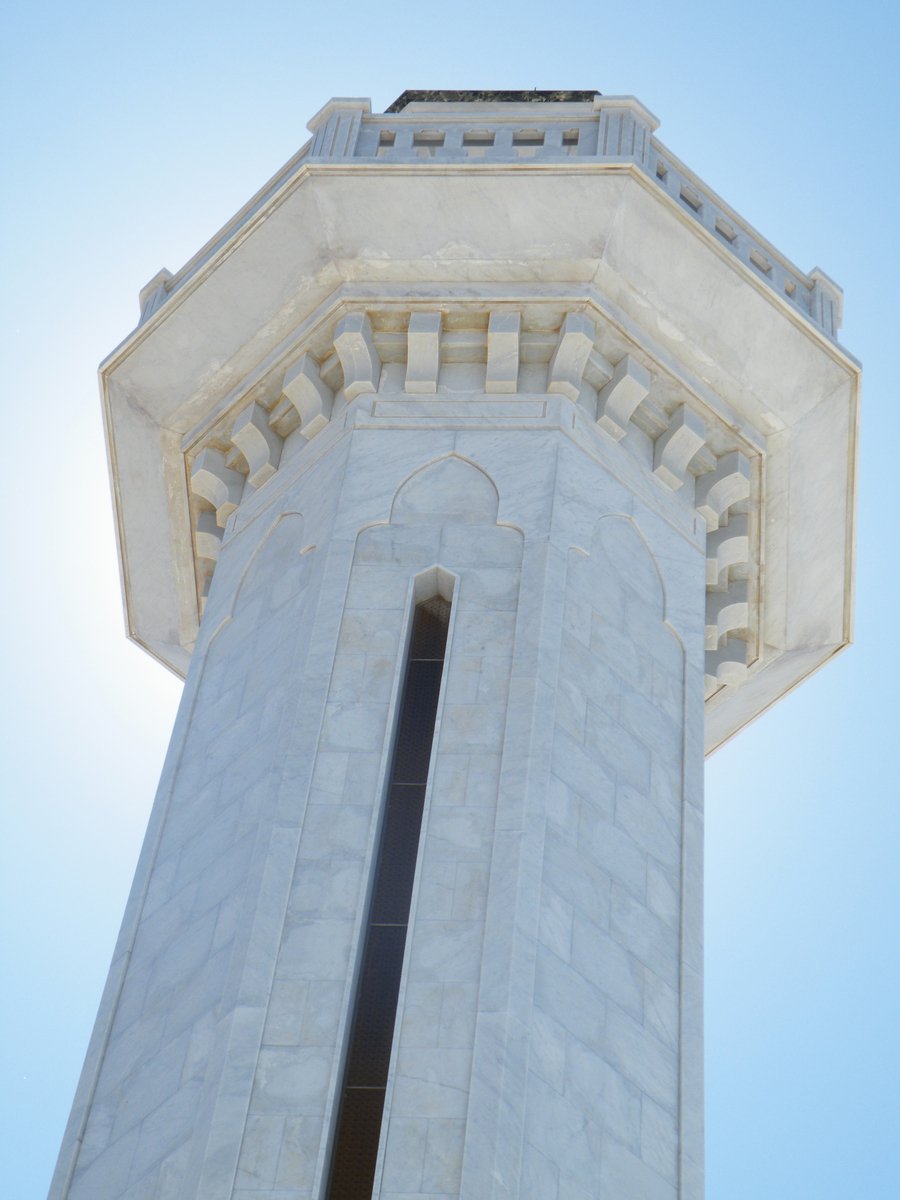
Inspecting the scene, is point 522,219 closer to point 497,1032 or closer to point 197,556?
point 197,556

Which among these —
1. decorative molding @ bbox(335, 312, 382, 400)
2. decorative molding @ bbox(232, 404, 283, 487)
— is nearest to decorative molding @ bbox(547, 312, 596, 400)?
decorative molding @ bbox(335, 312, 382, 400)

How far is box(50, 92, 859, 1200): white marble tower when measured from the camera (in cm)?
1202

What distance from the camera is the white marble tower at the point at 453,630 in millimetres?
12023

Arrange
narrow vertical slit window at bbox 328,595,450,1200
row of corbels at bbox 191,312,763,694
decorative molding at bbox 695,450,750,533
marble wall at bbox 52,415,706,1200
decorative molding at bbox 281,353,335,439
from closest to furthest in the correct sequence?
narrow vertical slit window at bbox 328,595,450,1200, marble wall at bbox 52,415,706,1200, row of corbels at bbox 191,312,763,694, decorative molding at bbox 281,353,335,439, decorative molding at bbox 695,450,750,533

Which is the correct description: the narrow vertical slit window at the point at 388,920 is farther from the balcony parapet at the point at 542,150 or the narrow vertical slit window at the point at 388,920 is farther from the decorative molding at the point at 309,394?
the balcony parapet at the point at 542,150

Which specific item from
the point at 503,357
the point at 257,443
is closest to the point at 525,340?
the point at 503,357

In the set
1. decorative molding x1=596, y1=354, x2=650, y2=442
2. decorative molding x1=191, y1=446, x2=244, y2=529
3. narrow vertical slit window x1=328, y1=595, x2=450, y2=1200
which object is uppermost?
decorative molding x1=596, y1=354, x2=650, y2=442

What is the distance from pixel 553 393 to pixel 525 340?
25.6 inches

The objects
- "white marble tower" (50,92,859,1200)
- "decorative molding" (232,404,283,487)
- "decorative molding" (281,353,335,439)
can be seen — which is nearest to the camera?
"white marble tower" (50,92,859,1200)

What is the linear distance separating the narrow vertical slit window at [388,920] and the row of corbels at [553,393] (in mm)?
2554

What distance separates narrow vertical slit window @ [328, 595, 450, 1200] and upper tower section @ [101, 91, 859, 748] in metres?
2.58

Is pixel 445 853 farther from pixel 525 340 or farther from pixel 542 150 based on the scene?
pixel 542 150

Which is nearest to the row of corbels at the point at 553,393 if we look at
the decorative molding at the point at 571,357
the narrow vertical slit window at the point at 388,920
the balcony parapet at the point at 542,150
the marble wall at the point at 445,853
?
the decorative molding at the point at 571,357

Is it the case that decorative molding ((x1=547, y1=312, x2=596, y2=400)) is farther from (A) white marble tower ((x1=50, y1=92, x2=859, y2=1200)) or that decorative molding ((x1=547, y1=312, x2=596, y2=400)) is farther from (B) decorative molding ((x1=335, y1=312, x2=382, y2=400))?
(B) decorative molding ((x1=335, y1=312, x2=382, y2=400))
